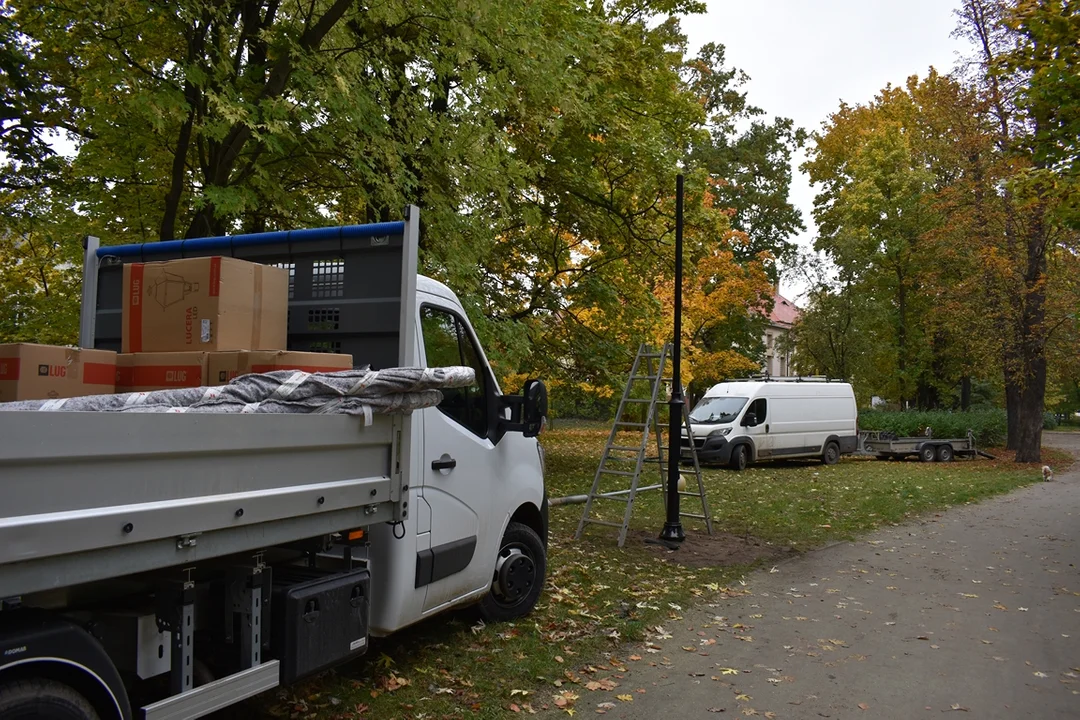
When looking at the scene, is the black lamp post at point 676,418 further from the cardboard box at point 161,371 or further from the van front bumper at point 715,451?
the van front bumper at point 715,451

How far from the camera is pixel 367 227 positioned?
4.64 m

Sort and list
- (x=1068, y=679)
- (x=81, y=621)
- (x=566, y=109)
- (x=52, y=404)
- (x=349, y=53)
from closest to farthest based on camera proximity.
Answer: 1. (x=81, y=621)
2. (x=52, y=404)
3. (x=1068, y=679)
4. (x=349, y=53)
5. (x=566, y=109)

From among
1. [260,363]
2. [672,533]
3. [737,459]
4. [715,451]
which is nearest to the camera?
[260,363]

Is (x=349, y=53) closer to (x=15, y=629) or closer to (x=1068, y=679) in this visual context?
(x=15, y=629)

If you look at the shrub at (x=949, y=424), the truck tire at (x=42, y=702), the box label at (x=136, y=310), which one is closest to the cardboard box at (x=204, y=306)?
the box label at (x=136, y=310)

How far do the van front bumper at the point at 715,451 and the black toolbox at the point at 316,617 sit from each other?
17076 millimetres

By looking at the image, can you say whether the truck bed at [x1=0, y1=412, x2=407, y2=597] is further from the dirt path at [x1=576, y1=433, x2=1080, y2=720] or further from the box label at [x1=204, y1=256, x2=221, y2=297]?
the dirt path at [x1=576, y1=433, x2=1080, y2=720]

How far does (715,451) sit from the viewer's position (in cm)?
2067

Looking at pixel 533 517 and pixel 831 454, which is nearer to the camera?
pixel 533 517

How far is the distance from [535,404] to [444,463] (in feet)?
2.84

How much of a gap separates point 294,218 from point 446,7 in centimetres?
309

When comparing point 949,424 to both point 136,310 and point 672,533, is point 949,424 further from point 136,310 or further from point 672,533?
point 136,310

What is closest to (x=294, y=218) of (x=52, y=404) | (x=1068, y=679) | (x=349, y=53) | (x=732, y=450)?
(x=349, y=53)

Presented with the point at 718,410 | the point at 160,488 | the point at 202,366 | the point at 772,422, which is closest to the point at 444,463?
the point at 202,366
